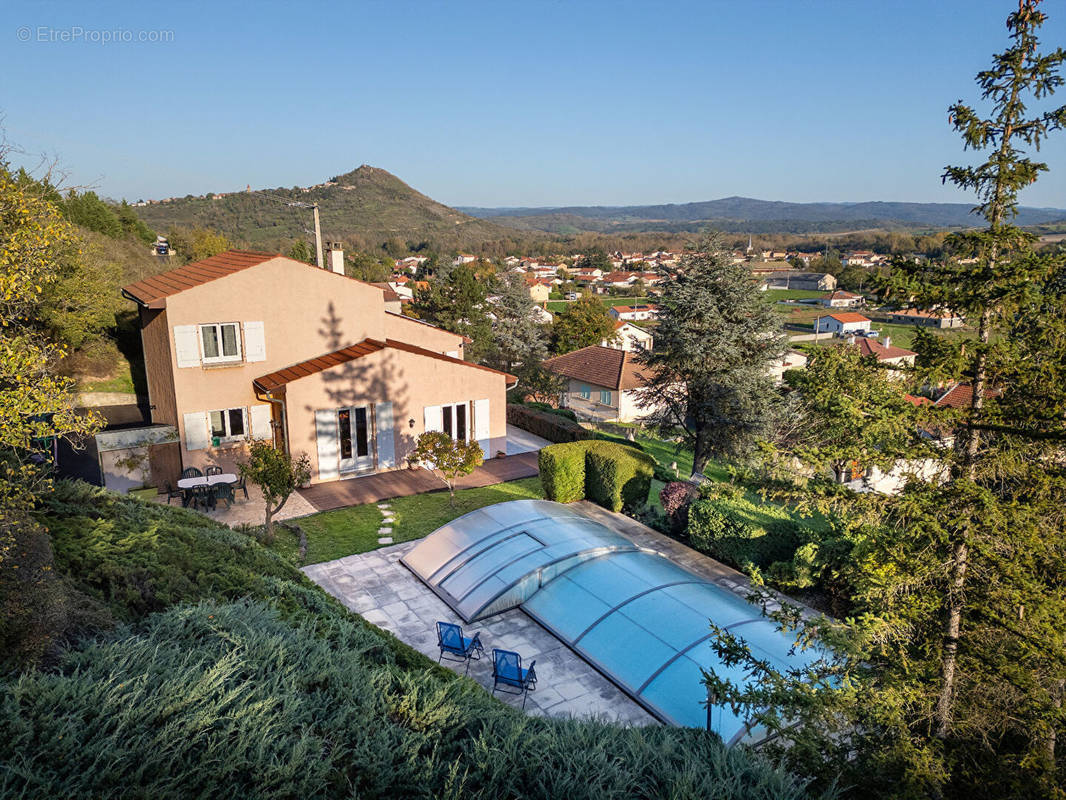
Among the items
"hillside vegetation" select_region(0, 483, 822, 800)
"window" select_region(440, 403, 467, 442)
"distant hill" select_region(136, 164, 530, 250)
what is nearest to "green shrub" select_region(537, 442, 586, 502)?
"window" select_region(440, 403, 467, 442)

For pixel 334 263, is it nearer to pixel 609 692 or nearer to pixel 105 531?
pixel 105 531

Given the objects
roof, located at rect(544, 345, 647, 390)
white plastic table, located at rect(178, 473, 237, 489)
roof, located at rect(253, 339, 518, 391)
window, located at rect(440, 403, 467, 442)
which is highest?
roof, located at rect(253, 339, 518, 391)

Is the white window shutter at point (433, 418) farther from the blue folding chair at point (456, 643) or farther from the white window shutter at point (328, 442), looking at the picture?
the blue folding chair at point (456, 643)

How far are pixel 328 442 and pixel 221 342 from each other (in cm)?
445

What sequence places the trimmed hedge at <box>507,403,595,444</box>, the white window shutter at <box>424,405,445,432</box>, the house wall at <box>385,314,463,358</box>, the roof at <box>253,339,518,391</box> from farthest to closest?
the trimmed hedge at <box>507,403,595,444</box> < the house wall at <box>385,314,463,358</box> < the white window shutter at <box>424,405,445,432</box> < the roof at <box>253,339,518,391</box>

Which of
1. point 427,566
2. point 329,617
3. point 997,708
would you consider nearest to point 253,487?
point 427,566

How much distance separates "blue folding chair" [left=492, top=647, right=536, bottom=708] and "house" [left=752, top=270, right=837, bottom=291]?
13592 cm

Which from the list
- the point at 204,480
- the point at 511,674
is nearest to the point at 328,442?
the point at 204,480

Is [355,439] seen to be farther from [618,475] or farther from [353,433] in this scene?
[618,475]

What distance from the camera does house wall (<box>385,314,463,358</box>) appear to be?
957 inches

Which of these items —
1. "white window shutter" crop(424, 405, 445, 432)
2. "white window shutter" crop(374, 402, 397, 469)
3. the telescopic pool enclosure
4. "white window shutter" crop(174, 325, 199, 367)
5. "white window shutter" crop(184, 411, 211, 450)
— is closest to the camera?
the telescopic pool enclosure

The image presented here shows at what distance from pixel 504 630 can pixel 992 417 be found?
28.6 feet

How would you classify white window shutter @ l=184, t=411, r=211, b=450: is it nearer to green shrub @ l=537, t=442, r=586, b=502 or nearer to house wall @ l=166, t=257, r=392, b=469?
house wall @ l=166, t=257, r=392, b=469

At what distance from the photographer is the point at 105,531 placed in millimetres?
9094
